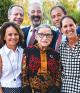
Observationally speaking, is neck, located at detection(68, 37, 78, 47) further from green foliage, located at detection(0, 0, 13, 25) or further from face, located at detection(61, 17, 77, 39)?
green foliage, located at detection(0, 0, 13, 25)

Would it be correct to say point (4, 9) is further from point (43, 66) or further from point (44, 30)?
point (43, 66)

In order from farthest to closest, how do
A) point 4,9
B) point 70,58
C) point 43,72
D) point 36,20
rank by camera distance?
point 4,9 → point 36,20 → point 70,58 → point 43,72

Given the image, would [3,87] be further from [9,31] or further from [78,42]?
[78,42]

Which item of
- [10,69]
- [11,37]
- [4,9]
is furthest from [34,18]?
[4,9]

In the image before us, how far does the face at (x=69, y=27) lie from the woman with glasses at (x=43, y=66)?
29 centimetres

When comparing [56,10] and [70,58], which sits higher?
[56,10]

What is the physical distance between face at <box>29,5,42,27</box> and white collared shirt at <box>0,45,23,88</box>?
1.47 meters

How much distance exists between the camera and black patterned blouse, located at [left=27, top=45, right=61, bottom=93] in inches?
218

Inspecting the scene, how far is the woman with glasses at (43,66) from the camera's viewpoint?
5.54 metres

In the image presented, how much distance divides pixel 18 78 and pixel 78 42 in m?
1.12

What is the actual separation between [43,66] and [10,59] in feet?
1.76

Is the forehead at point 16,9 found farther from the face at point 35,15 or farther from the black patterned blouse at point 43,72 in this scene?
the black patterned blouse at point 43,72

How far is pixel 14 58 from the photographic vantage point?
5633 millimetres

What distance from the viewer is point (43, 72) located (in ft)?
18.1
